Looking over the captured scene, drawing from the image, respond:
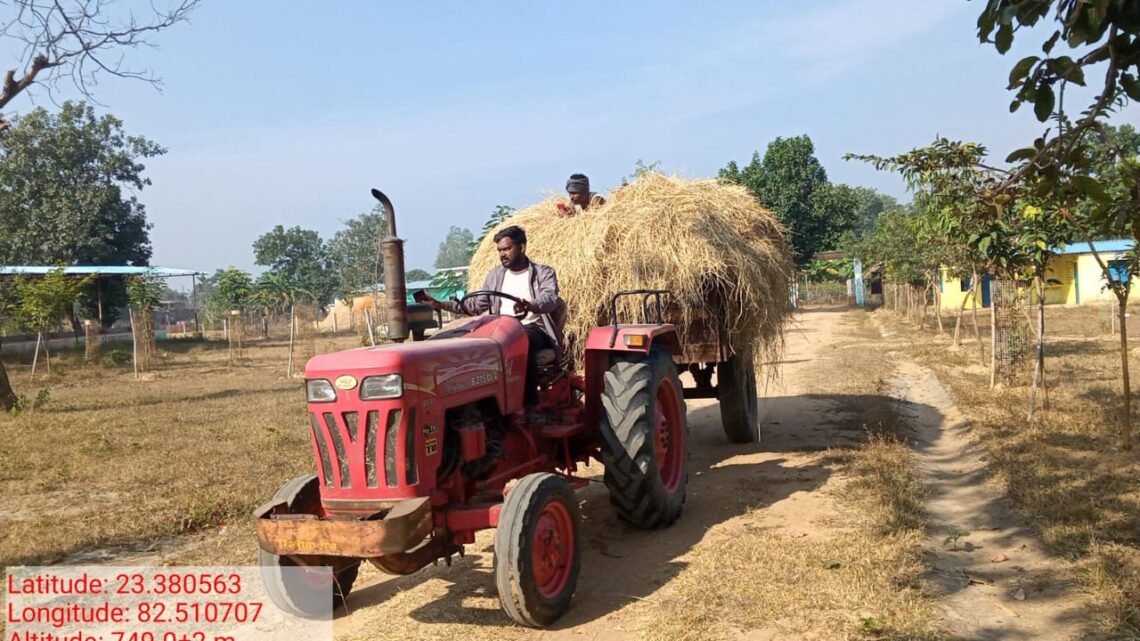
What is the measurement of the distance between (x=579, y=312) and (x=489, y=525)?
2.76 metres

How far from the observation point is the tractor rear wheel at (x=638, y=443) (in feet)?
16.6

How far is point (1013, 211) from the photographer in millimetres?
9469

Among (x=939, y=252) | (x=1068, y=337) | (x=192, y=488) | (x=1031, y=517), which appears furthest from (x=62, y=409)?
(x=1068, y=337)

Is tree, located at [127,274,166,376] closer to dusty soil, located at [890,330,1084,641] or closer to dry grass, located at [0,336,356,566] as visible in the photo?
dry grass, located at [0,336,356,566]

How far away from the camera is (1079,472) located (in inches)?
244

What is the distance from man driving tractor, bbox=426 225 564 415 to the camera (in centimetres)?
514

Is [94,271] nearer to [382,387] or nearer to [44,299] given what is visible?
[44,299]

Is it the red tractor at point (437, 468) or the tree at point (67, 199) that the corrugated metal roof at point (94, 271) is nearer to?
the tree at point (67, 199)

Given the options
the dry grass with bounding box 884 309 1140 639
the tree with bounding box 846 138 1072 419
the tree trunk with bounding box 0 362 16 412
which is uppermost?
the tree with bounding box 846 138 1072 419

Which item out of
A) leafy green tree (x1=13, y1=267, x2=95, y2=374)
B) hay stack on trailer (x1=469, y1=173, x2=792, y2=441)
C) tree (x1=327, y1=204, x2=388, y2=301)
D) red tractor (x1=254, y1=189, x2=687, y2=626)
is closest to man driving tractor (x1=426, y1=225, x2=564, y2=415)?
red tractor (x1=254, y1=189, x2=687, y2=626)

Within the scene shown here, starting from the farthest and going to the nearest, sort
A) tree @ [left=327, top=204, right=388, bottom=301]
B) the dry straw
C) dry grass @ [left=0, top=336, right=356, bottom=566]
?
tree @ [left=327, top=204, right=388, bottom=301], the dry straw, dry grass @ [left=0, top=336, right=356, bottom=566]

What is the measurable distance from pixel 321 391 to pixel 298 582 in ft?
3.43

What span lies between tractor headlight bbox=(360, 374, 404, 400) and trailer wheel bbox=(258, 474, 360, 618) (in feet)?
2.48

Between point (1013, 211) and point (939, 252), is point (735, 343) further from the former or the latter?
point (939, 252)
